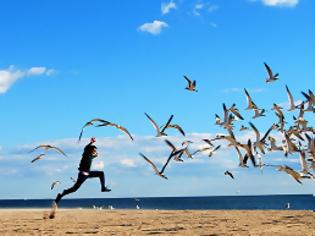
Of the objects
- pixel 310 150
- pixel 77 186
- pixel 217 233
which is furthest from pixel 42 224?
pixel 310 150

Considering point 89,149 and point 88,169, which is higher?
point 89,149

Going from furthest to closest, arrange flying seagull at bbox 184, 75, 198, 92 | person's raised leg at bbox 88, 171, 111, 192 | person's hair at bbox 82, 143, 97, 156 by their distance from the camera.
Answer: flying seagull at bbox 184, 75, 198, 92 < person's raised leg at bbox 88, 171, 111, 192 < person's hair at bbox 82, 143, 97, 156

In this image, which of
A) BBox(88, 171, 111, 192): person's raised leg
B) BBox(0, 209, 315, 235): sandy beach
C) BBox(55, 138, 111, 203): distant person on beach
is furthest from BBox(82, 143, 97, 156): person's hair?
BBox(0, 209, 315, 235): sandy beach

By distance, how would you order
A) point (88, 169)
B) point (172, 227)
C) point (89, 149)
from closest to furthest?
point (89, 149), point (88, 169), point (172, 227)

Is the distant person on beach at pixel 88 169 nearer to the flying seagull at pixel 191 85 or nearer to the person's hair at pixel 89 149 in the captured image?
the person's hair at pixel 89 149

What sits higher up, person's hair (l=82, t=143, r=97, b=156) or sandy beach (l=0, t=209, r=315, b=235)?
person's hair (l=82, t=143, r=97, b=156)

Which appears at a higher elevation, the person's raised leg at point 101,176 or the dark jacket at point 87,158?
the dark jacket at point 87,158

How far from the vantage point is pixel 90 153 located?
18.1 m

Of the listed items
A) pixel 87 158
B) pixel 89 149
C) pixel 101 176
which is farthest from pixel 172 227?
pixel 89 149

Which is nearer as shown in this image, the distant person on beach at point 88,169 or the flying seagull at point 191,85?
the distant person on beach at point 88,169

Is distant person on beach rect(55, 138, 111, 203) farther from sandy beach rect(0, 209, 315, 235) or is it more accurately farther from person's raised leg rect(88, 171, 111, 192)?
sandy beach rect(0, 209, 315, 235)

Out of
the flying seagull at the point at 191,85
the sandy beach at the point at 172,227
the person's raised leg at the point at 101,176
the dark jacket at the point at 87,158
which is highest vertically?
the flying seagull at the point at 191,85

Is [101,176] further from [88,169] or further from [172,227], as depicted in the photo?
[172,227]

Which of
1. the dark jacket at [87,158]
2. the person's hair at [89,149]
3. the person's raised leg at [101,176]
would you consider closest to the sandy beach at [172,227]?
the person's raised leg at [101,176]
